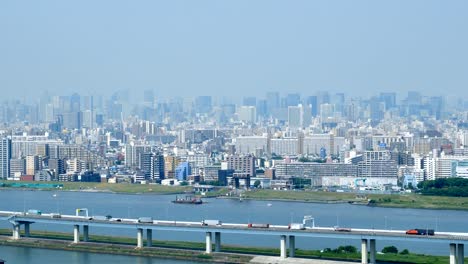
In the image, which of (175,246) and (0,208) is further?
(0,208)

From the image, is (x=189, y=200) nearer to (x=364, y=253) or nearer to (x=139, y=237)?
(x=139, y=237)

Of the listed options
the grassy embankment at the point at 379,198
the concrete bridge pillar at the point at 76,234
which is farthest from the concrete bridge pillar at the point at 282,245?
the grassy embankment at the point at 379,198

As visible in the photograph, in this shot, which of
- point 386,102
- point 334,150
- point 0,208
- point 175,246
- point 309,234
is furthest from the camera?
point 386,102

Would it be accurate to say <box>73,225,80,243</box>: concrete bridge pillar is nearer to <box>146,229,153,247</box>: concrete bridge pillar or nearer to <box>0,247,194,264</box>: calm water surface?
<box>0,247,194,264</box>: calm water surface

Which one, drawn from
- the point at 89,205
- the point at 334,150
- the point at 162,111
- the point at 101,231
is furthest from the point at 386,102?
the point at 101,231

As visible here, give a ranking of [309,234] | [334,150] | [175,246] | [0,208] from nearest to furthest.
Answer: [309,234], [175,246], [0,208], [334,150]

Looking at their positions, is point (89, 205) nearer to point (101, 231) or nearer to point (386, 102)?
point (101, 231)
